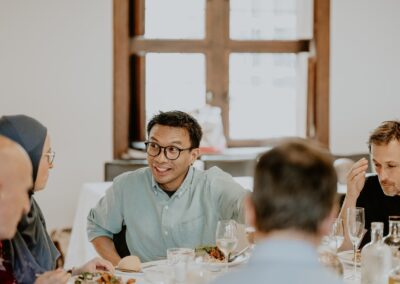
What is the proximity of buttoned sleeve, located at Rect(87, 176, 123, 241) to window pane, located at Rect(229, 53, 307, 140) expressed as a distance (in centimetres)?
261

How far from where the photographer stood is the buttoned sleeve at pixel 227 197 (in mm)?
2873

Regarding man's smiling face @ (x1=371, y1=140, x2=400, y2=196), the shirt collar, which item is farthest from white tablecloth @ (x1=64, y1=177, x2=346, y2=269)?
man's smiling face @ (x1=371, y1=140, x2=400, y2=196)

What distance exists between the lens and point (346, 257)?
Result: 2.62 metres

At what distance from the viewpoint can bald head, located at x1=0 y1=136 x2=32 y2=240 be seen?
1690mm

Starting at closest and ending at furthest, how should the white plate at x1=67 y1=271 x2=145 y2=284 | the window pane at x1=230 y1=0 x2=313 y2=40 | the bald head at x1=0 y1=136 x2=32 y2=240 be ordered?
1. the bald head at x1=0 y1=136 x2=32 y2=240
2. the white plate at x1=67 y1=271 x2=145 y2=284
3. the window pane at x1=230 y1=0 x2=313 y2=40

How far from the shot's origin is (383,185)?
2.93 m

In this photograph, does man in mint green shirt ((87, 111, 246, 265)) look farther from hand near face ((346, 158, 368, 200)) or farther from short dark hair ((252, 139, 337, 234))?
short dark hair ((252, 139, 337, 234))

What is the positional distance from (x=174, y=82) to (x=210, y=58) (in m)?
0.32

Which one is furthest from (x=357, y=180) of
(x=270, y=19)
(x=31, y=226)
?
(x=270, y=19)

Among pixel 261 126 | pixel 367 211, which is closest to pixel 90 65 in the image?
pixel 261 126

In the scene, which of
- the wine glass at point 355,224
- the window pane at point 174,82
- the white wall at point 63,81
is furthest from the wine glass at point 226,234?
the window pane at point 174,82

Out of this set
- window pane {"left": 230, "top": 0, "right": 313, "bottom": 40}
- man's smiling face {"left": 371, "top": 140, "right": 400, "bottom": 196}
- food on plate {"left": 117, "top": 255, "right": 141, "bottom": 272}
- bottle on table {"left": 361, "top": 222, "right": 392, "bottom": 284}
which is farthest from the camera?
window pane {"left": 230, "top": 0, "right": 313, "bottom": 40}

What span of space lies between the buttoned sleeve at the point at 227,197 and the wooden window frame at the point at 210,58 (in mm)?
2240

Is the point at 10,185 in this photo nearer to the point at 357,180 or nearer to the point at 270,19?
the point at 357,180
